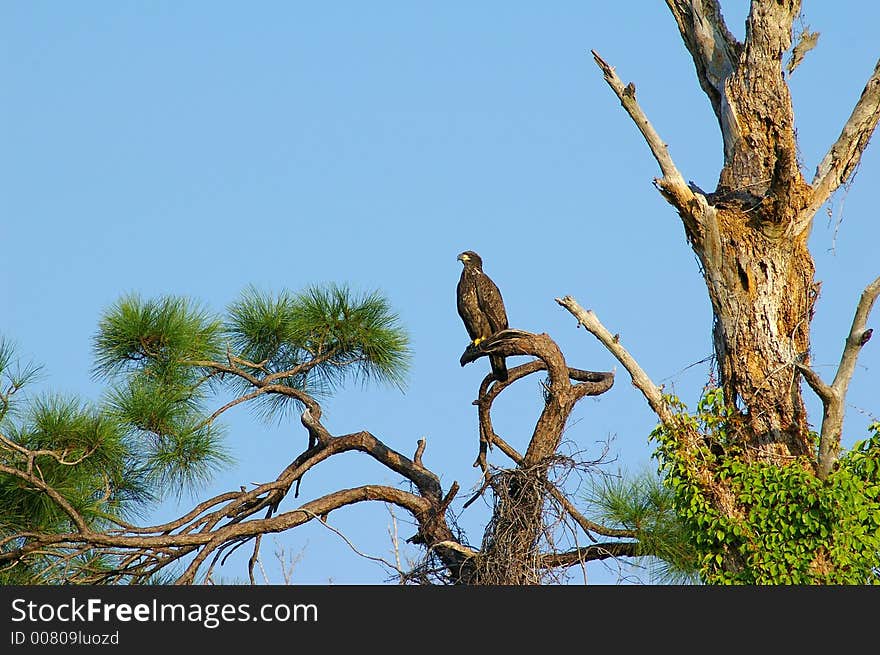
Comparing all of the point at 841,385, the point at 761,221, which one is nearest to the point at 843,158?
the point at 761,221

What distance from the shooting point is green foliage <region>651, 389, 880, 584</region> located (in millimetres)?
5348

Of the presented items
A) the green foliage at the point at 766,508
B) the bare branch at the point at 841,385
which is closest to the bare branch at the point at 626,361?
the green foliage at the point at 766,508

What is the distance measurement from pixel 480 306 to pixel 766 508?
6.19 feet

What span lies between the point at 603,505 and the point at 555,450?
664mm

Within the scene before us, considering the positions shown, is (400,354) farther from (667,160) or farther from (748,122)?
(748,122)

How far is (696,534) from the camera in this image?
18.4ft

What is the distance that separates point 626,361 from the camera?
5.73 meters

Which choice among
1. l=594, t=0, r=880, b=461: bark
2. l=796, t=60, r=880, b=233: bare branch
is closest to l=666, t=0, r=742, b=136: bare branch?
l=594, t=0, r=880, b=461: bark

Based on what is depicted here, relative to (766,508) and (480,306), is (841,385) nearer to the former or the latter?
(766,508)

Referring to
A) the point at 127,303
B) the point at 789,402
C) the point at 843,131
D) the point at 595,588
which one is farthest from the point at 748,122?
the point at 127,303

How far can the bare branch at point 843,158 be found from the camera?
608 centimetres

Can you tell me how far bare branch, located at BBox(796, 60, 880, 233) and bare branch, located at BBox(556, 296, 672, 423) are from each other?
1.19m

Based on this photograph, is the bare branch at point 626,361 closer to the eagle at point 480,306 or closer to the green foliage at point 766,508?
the green foliage at point 766,508

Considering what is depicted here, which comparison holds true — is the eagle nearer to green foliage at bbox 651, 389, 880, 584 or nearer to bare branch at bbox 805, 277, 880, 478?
green foliage at bbox 651, 389, 880, 584
